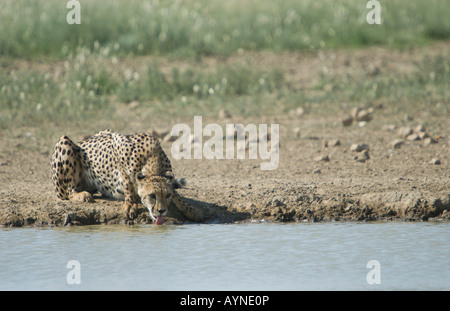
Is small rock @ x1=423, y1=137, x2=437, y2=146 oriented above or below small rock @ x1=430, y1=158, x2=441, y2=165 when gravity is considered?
above

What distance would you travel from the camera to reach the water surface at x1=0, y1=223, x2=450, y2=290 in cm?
524

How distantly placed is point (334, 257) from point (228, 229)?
1019 millimetres

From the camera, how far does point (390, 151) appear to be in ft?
28.2

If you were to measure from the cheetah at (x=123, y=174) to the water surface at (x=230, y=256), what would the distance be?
0.77 feet

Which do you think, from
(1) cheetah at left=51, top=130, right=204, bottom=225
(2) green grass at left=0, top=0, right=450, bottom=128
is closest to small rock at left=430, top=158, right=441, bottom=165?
(2) green grass at left=0, top=0, right=450, bottom=128

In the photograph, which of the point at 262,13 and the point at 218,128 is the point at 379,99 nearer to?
the point at 218,128

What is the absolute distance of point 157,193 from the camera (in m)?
6.36

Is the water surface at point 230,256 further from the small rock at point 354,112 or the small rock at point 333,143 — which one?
the small rock at point 354,112

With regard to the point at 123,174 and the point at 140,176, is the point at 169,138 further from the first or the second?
the point at 140,176

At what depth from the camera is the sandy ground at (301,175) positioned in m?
6.72

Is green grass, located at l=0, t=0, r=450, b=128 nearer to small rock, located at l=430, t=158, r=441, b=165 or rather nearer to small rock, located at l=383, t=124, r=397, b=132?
small rock, located at l=383, t=124, r=397, b=132

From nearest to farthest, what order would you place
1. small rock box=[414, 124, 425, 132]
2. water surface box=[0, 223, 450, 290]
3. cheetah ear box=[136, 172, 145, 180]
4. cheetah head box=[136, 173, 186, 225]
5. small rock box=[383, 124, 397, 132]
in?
water surface box=[0, 223, 450, 290]
cheetah head box=[136, 173, 186, 225]
cheetah ear box=[136, 172, 145, 180]
small rock box=[414, 124, 425, 132]
small rock box=[383, 124, 397, 132]

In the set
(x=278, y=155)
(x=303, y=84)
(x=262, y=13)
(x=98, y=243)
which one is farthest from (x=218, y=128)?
(x=262, y=13)

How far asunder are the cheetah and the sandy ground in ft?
0.41
